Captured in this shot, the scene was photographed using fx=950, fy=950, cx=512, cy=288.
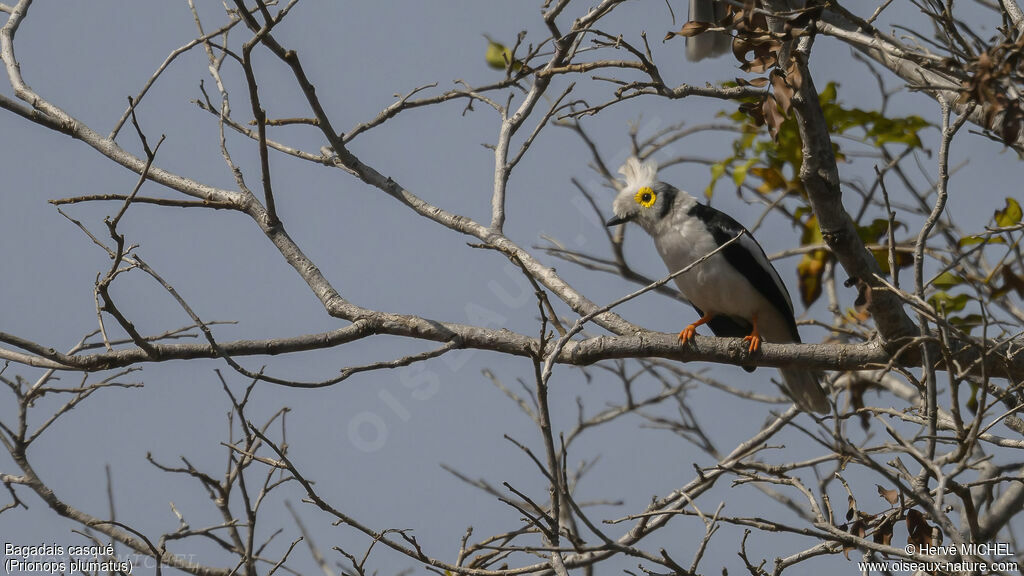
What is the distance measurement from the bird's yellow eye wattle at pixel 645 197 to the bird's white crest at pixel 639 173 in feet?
0.22

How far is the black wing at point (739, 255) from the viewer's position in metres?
5.77

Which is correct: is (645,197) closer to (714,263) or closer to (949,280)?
(714,263)

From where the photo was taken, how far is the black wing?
5.77m

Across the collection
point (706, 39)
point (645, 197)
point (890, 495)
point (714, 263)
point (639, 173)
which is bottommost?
point (890, 495)

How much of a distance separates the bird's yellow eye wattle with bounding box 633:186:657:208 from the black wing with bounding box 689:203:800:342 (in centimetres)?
25

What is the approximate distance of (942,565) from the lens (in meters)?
2.85

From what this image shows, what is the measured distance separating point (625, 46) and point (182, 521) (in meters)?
3.04

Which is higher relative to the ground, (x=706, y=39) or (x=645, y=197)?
(x=706, y=39)

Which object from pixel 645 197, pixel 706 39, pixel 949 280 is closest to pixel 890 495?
pixel 949 280

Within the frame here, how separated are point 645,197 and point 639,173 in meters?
0.28

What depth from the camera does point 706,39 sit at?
6.45m

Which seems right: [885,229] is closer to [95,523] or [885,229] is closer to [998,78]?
[998,78]

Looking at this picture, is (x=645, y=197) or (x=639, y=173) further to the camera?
(x=639, y=173)

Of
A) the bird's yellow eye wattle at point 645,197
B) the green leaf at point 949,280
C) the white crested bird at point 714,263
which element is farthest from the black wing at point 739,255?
the green leaf at point 949,280
